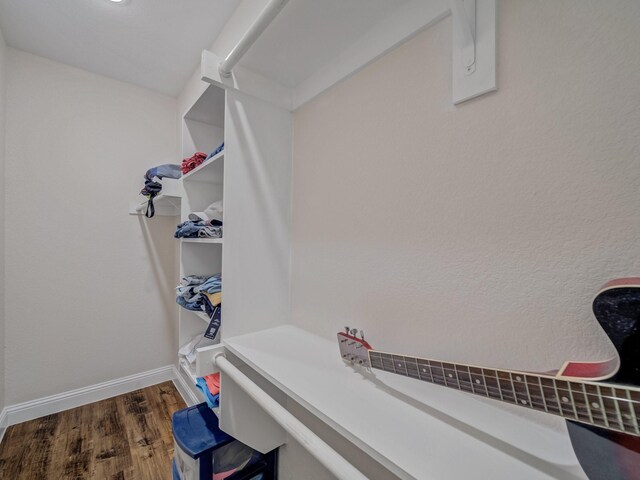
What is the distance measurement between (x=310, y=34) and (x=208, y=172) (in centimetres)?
77

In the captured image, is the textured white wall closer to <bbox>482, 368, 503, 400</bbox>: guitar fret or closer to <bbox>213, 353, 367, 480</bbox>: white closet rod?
<bbox>482, 368, 503, 400</bbox>: guitar fret

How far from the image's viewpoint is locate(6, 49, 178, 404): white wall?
59.7 inches

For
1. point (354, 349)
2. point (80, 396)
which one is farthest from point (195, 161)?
point (80, 396)

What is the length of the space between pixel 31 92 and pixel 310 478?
2.45m

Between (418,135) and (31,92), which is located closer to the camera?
(418,135)

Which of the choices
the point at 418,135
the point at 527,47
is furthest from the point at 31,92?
the point at 527,47

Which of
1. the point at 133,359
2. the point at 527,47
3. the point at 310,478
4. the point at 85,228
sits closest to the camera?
Result: the point at 527,47

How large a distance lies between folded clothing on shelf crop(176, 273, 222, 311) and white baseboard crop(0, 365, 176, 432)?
105 centimetres

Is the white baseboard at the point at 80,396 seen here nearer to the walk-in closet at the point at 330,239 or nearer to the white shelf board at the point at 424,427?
the walk-in closet at the point at 330,239

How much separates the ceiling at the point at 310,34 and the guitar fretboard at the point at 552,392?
85cm

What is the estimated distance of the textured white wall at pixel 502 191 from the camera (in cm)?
42

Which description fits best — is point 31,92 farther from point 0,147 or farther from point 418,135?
point 418,135

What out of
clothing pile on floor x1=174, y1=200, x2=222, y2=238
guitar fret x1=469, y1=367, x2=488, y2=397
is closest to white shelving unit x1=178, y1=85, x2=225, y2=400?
clothing pile on floor x1=174, y1=200, x2=222, y2=238

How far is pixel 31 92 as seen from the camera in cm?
153
